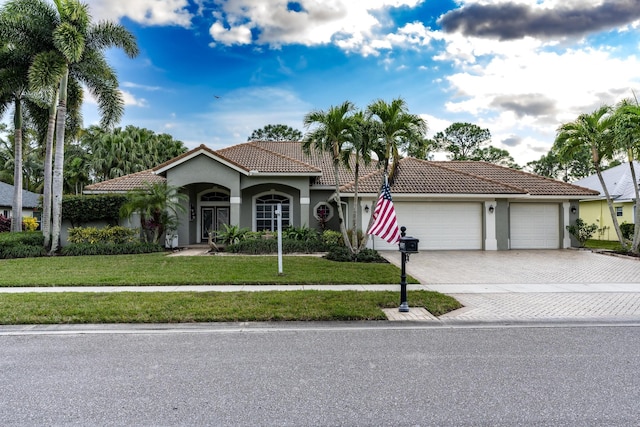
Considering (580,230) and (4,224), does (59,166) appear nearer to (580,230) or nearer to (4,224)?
(4,224)

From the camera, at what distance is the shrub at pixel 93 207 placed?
17.9 meters

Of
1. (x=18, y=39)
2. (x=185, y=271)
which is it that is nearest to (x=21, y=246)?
(x=18, y=39)

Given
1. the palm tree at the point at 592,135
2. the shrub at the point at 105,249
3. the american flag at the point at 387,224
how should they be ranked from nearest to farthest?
1. the american flag at the point at 387,224
2. the shrub at the point at 105,249
3. the palm tree at the point at 592,135

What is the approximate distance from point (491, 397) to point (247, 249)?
44.3 feet

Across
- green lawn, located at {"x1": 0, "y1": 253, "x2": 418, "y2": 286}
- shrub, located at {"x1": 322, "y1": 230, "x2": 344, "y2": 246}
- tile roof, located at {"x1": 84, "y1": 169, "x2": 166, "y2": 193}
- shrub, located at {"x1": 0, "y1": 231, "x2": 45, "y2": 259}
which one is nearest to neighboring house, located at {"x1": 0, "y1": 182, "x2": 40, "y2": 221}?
tile roof, located at {"x1": 84, "y1": 169, "x2": 166, "y2": 193}

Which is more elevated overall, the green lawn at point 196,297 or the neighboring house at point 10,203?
the neighboring house at point 10,203

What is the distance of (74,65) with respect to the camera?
57.5ft

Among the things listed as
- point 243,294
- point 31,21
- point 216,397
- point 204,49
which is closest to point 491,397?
point 216,397

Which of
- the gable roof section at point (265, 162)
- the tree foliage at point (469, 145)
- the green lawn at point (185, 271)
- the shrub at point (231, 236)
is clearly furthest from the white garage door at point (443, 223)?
the tree foliage at point (469, 145)

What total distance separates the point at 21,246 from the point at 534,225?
23.6 metres

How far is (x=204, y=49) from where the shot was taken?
1811 cm

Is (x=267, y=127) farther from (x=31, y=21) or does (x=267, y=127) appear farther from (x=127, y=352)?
(x=127, y=352)

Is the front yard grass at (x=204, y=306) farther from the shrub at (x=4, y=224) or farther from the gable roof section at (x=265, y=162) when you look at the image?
the shrub at (x=4, y=224)

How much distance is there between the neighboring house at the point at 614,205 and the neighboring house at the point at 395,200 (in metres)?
7.22
